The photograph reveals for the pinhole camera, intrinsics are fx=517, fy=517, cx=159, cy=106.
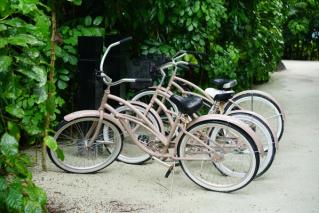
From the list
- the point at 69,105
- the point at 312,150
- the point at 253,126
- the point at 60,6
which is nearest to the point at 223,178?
the point at 253,126

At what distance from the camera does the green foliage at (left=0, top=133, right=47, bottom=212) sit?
3162mm

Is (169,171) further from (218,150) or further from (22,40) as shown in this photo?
(22,40)

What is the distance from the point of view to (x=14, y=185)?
3303mm

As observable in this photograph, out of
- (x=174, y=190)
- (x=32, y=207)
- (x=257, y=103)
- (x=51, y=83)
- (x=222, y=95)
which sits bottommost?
(x=174, y=190)

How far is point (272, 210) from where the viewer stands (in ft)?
13.8

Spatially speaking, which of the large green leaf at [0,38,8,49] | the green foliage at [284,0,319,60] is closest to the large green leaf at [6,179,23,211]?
the large green leaf at [0,38,8,49]

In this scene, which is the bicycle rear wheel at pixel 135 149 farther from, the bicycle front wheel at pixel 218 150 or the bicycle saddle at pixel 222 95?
the bicycle saddle at pixel 222 95

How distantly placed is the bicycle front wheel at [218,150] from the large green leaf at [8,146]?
1.78 meters

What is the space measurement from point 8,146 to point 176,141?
A: 6.00ft

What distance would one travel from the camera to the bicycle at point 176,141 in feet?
14.7

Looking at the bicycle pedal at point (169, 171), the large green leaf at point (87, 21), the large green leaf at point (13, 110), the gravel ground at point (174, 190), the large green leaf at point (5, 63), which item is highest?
the large green leaf at point (87, 21)

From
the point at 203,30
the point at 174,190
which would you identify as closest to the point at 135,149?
the point at 174,190

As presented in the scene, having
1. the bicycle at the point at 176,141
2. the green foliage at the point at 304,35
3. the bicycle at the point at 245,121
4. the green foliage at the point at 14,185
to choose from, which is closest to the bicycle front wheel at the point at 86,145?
the bicycle at the point at 176,141

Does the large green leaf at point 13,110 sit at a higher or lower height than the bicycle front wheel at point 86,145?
higher
